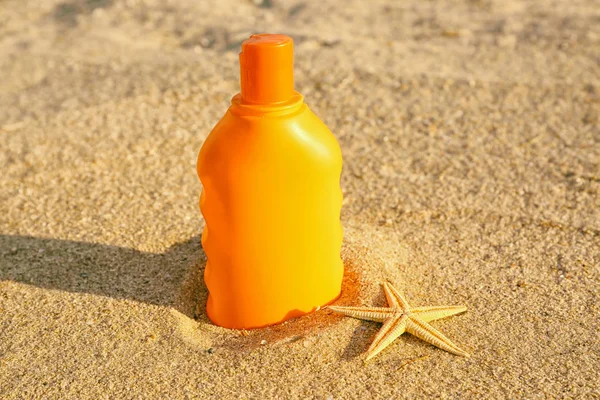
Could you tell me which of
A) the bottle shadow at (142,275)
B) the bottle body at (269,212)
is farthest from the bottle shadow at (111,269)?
the bottle body at (269,212)

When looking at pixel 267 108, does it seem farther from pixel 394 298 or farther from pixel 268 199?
pixel 394 298

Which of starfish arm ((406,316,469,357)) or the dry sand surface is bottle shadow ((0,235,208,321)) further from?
starfish arm ((406,316,469,357))

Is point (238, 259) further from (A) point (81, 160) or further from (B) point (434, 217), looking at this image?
(A) point (81, 160)

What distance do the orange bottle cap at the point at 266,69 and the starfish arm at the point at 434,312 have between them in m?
0.83

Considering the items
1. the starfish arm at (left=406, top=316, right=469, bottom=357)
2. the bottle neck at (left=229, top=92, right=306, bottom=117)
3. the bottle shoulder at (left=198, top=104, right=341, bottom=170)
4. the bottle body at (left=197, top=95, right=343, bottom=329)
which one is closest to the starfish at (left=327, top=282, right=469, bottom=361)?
the starfish arm at (left=406, top=316, right=469, bottom=357)

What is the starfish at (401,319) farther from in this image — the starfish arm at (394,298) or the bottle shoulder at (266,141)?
the bottle shoulder at (266,141)

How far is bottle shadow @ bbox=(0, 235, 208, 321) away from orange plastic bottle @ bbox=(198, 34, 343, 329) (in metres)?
0.24

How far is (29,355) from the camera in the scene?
2.27 m

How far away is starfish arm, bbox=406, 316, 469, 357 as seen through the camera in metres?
2.21

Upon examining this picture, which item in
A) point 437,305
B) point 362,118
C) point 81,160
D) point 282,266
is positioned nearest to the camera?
point 282,266

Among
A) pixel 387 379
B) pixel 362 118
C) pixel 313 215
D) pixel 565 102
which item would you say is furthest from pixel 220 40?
pixel 387 379

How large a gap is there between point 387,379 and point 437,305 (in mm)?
445

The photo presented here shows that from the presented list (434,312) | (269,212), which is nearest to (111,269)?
(269,212)

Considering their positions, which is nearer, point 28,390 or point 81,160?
point 28,390
